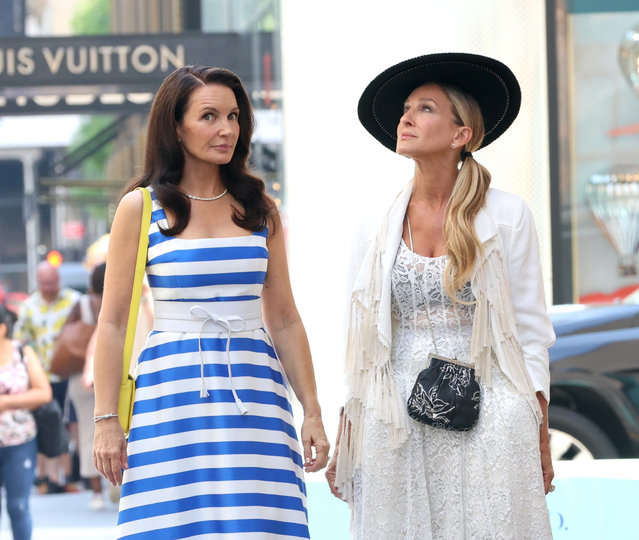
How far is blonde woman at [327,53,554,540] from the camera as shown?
346 centimetres

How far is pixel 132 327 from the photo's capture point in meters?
3.41

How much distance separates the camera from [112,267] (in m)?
3.41

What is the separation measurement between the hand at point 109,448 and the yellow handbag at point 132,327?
0.04m

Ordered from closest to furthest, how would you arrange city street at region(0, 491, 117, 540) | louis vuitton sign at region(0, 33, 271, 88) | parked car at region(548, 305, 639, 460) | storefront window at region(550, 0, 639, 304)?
parked car at region(548, 305, 639, 460)
storefront window at region(550, 0, 639, 304)
city street at region(0, 491, 117, 540)
louis vuitton sign at region(0, 33, 271, 88)

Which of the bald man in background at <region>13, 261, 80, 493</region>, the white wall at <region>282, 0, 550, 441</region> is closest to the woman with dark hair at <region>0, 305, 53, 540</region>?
the white wall at <region>282, 0, 550, 441</region>

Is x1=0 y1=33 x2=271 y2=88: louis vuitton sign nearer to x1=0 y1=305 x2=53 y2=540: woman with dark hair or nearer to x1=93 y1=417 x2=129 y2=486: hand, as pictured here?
x1=0 y1=305 x2=53 y2=540: woman with dark hair

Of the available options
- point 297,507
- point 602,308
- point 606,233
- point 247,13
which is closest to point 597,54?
point 606,233

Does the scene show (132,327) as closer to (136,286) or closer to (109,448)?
(136,286)

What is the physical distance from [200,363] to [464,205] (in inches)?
36.1

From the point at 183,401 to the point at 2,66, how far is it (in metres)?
6.63

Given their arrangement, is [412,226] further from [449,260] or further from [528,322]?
[528,322]

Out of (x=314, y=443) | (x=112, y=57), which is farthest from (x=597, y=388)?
(x=112, y=57)

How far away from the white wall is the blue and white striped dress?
96.1 inches

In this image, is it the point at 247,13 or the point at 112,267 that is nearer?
the point at 112,267
